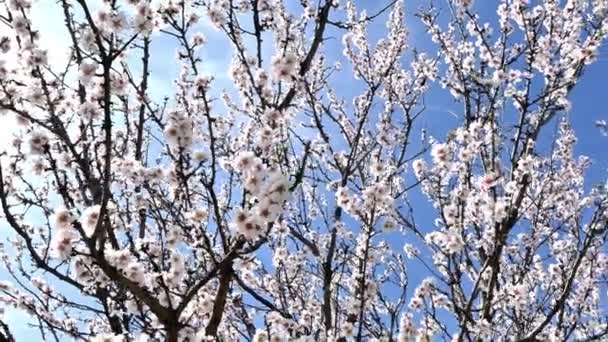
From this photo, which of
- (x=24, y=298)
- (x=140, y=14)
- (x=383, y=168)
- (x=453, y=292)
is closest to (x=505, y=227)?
A: (x=453, y=292)

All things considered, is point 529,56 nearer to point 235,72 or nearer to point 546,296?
point 546,296

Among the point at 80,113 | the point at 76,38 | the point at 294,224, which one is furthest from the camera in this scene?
the point at 294,224

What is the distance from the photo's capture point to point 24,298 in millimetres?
6277

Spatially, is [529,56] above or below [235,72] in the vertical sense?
above

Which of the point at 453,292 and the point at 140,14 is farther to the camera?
the point at 453,292

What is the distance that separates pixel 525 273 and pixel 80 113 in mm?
4389

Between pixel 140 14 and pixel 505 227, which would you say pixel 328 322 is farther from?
pixel 140 14

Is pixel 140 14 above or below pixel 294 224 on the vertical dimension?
below

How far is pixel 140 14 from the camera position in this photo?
4.15 meters

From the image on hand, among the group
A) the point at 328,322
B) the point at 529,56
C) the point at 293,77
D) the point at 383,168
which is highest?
the point at 529,56

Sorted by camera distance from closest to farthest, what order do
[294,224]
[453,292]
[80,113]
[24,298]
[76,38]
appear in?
1. [76,38]
2. [80,113]
3. [453,292]
4. [24,298]
5. [294,224]

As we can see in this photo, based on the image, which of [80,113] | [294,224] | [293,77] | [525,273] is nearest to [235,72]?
[293,77]

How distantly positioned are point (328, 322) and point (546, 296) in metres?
2.20

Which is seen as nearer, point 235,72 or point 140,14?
point 140,14
